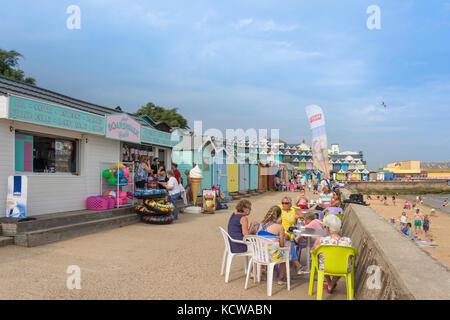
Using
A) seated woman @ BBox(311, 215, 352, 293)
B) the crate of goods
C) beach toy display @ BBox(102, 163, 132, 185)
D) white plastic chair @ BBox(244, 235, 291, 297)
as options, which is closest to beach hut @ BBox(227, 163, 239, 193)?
beach toy display @ BBox(102, 163, 132, 185)

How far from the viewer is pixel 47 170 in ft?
26.7

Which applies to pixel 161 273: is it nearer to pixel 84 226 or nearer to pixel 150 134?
pixel 84 226

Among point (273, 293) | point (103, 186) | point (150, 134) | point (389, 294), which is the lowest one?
point (273, 293)

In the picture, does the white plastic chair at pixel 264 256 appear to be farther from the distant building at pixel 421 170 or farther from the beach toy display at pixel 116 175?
the distant building at pixel 421 170

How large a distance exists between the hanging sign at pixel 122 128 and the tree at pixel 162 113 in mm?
29384

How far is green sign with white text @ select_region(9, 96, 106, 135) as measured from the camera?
6703 mm

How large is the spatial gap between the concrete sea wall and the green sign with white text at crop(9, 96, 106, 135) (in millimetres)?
6700

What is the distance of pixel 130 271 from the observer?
202 inches

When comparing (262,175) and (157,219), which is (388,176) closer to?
(262,175)

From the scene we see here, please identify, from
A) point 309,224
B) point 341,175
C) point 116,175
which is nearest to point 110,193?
point 116,175

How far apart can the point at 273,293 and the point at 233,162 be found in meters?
15.4

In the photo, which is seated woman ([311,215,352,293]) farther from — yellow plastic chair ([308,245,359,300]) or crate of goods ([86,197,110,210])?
crate of goods ([86,197,110,210])

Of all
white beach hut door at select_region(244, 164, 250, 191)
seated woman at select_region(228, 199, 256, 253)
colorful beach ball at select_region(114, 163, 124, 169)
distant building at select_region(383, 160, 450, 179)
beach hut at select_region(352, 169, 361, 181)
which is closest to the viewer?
seated woman at select_region(228, 199, 256, 253)
